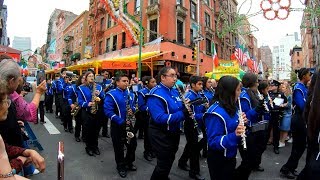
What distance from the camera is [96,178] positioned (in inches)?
208

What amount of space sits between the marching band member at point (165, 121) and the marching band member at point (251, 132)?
1066mm

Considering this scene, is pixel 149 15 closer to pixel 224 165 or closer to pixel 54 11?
pixel 224 165

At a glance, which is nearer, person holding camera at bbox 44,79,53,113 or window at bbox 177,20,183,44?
person holding camera at bbox 44,79,53,113

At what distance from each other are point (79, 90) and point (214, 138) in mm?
4860

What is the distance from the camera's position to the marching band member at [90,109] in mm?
6957

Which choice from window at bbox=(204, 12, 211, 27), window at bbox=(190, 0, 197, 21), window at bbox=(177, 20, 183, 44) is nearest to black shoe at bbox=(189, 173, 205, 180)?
window at bbox=(177, 20, 183, 44)

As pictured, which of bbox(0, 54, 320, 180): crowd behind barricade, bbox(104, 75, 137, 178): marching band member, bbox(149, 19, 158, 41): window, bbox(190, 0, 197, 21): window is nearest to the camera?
bbox(0, 54, 320, 180): crowd behind barricade

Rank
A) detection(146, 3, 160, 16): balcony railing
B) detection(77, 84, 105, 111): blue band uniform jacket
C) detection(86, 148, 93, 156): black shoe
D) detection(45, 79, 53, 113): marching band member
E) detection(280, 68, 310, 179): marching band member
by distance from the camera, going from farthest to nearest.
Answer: detection(146, 3, 160, 16): balcony railing < detection(45, 79, 53, 113): marching band member < detection(77, 84, 105, 111): blue band uniform jacket < detection(86, 148, 93, 156): black shoe < detection(280, 68, 310, 179): marching band member

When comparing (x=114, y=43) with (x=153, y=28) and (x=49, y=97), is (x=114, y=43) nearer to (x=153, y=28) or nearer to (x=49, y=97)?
(x=153, y=28)

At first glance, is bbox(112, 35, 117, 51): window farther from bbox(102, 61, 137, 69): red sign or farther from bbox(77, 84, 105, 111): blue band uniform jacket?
bbox(77, 84, 105, 111): blue band uniform jacket

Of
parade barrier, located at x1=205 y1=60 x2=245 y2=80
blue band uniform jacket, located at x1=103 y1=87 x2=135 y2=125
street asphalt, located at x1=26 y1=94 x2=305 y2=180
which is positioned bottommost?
street asphalt, located at x1=26 y1=94 x2=305 y2=180

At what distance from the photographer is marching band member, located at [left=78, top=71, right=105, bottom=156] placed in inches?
274

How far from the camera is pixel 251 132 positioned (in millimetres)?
4539

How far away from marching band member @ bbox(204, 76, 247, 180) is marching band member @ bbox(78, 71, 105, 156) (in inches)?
163
